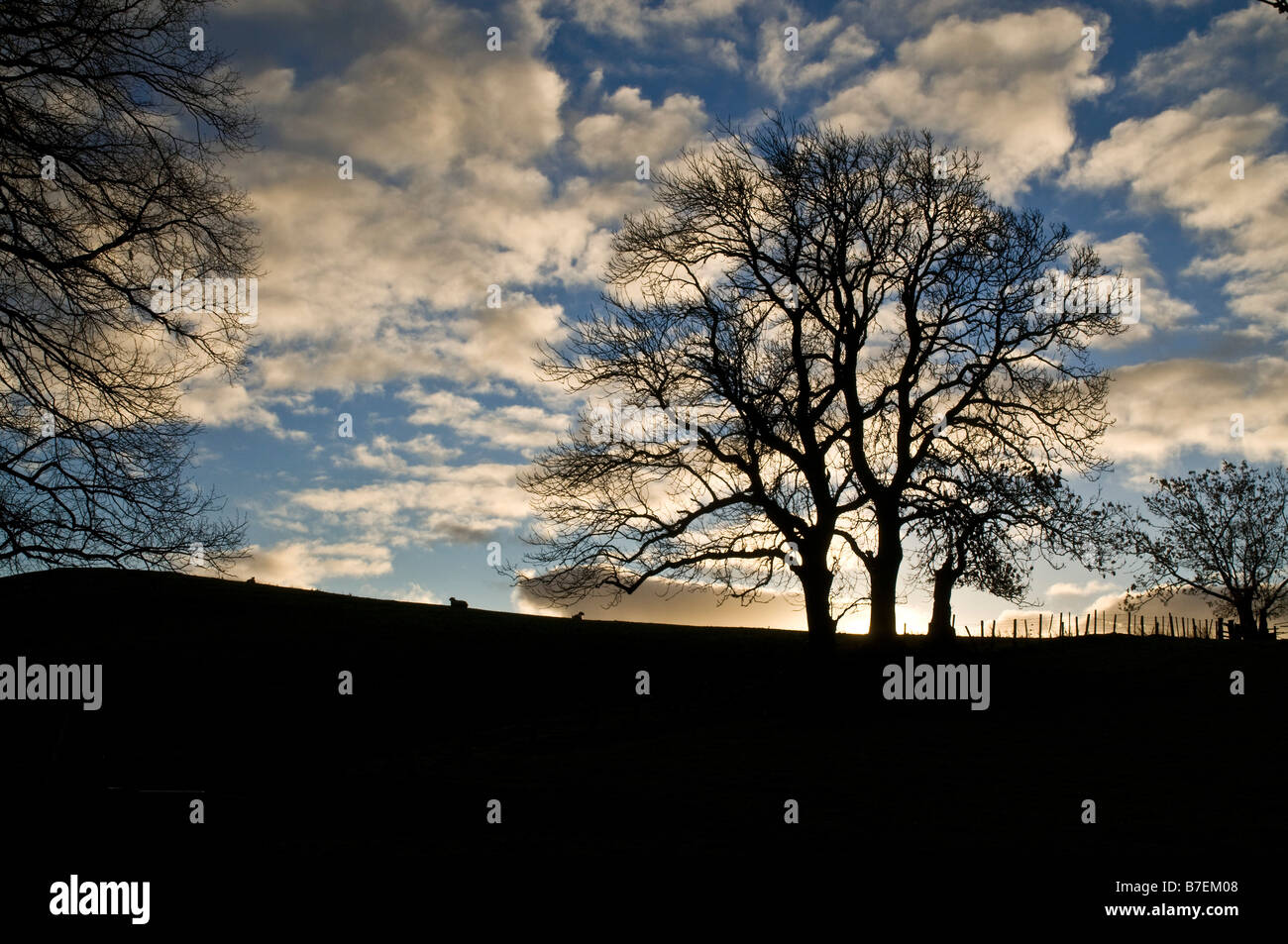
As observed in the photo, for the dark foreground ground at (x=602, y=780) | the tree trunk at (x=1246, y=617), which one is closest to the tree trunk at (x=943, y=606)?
the dark foreground ground at (x=602, y=780)

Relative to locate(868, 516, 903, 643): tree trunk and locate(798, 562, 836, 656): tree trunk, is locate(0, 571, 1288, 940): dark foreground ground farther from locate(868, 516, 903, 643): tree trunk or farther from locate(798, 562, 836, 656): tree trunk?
locate(868, 516, 903, 643): tree trunk

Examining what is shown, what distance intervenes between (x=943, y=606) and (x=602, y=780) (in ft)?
60.3

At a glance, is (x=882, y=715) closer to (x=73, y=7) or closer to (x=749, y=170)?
(x=749, y=170)

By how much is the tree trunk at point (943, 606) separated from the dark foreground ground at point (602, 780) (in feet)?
4.83

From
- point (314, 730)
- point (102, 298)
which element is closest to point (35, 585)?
point (314, 730)

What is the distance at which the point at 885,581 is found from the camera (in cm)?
2917

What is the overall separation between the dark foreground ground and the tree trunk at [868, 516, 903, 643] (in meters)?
2.07

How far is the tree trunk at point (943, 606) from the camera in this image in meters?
29.3

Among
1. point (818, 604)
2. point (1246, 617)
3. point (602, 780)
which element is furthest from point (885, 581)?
point (1246, 617)

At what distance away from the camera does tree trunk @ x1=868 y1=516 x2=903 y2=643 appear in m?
29.1

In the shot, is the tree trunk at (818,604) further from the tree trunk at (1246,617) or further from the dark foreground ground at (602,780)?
the tree trunk at (1246,617)

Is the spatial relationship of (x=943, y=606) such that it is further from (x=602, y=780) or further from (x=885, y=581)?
(x=602, y=780)

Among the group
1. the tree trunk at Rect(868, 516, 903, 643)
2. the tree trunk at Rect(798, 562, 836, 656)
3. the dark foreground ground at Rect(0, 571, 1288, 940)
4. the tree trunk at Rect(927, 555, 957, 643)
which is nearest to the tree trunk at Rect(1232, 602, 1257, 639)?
the dark foreground ground at Rect(0, 571, 1288, 940)
